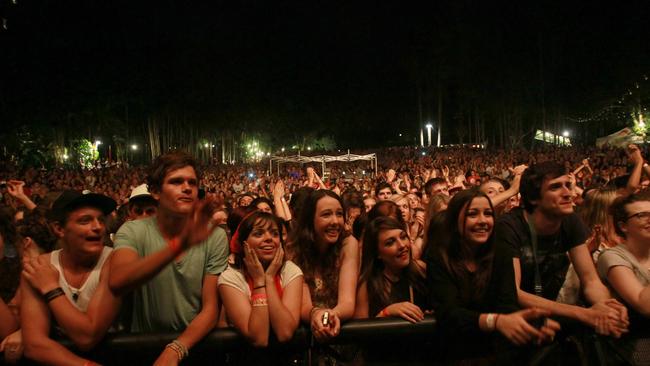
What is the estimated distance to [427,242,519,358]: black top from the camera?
8.82 ft

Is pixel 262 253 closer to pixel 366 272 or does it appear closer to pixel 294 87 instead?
pixel 366 272

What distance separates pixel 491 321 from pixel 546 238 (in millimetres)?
1259

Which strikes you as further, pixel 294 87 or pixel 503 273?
pixel 294 87

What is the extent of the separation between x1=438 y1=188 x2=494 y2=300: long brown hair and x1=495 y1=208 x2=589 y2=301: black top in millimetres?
322

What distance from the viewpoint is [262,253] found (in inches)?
127

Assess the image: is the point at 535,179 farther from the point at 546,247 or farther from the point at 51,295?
the point at 51,295

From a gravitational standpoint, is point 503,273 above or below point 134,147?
below

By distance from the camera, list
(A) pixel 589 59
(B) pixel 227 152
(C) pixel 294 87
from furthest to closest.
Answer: (B) pixel 227 152
(C) pixel 294 87
(A) pixel 589 59

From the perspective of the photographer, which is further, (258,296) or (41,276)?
(258,296)

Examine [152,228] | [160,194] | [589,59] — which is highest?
[589,59]

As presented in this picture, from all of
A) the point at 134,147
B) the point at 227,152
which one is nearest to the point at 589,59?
the point at 227,152

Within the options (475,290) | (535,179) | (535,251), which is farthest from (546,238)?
(475,290)

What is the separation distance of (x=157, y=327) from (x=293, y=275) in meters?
0.89

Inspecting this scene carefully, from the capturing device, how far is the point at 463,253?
3.15 metres
